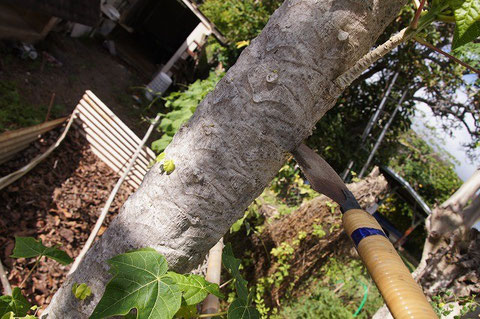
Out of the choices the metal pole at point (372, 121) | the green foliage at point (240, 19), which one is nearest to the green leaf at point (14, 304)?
the green foliage at point (240, 19)

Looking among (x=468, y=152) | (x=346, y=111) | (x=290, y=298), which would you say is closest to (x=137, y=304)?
(x=290, y=298)

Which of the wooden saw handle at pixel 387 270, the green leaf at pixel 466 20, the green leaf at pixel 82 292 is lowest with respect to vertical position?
the green leaf at pixel 82 292

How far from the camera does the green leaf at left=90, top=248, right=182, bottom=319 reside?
852 mm

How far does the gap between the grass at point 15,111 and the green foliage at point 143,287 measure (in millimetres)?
5049

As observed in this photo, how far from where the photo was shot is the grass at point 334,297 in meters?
4.65

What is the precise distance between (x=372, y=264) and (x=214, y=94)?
62 centimetres

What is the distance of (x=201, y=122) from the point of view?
2.99 ft

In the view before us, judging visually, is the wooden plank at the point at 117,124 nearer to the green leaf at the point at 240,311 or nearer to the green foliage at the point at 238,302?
the green foliage at the point at 238,302

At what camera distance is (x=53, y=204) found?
165 inches

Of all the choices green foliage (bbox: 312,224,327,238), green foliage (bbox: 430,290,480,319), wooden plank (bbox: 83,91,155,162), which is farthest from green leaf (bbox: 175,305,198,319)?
wooden plank (bbox: 83,91,155,162)

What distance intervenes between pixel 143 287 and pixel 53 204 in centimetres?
395

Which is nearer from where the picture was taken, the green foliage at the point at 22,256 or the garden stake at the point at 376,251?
the garden stake at the point at 376,251

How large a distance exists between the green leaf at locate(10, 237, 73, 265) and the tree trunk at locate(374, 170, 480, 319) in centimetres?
226

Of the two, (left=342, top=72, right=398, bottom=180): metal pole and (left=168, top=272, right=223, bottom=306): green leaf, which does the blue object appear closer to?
(left=168, top=272, right=223, bottom=306): green leaf
